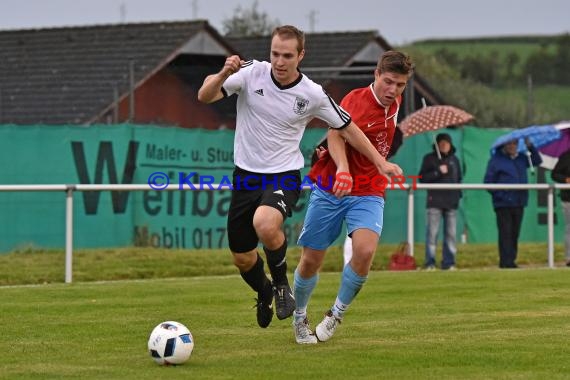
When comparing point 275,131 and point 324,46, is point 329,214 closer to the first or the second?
point 275,131

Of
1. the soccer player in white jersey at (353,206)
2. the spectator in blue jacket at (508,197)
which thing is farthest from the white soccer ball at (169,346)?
the spectator in blue jacket at (508,197)

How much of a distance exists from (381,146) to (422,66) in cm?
4762

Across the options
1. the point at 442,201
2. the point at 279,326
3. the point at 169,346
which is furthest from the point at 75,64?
the point at 169,346

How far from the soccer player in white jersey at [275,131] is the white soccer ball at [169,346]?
4.03 feet

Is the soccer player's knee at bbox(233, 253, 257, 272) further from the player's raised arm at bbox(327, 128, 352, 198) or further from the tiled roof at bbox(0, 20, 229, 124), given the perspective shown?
the tiled roof at bbox(0, 20, 229, 124)

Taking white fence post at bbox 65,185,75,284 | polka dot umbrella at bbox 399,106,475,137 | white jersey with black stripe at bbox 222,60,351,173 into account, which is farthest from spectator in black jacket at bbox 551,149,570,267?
white jersey with black stripe at bbox 222,60,351,173

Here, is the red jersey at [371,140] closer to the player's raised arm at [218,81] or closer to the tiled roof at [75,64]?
the player's raised arm at [218,81]

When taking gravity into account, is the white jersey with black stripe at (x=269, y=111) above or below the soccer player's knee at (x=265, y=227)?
above

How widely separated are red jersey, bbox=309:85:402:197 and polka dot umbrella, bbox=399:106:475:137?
1005 cm

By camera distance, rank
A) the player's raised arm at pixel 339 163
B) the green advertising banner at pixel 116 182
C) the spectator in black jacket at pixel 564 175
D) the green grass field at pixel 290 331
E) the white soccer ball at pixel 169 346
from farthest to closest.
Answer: the spectator in black jacket at pixel 564 175 → the green advertising banner at pixel 116 182 → the player's raised arm at pixel 339 163 → the white soccer ball at pixel 169 346 → the green grass field at pixel 290 331

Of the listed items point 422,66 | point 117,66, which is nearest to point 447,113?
point 117,66

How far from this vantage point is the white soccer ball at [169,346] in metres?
9.12

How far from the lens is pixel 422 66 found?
190 ft

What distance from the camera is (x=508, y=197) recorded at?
2030 centimetres
